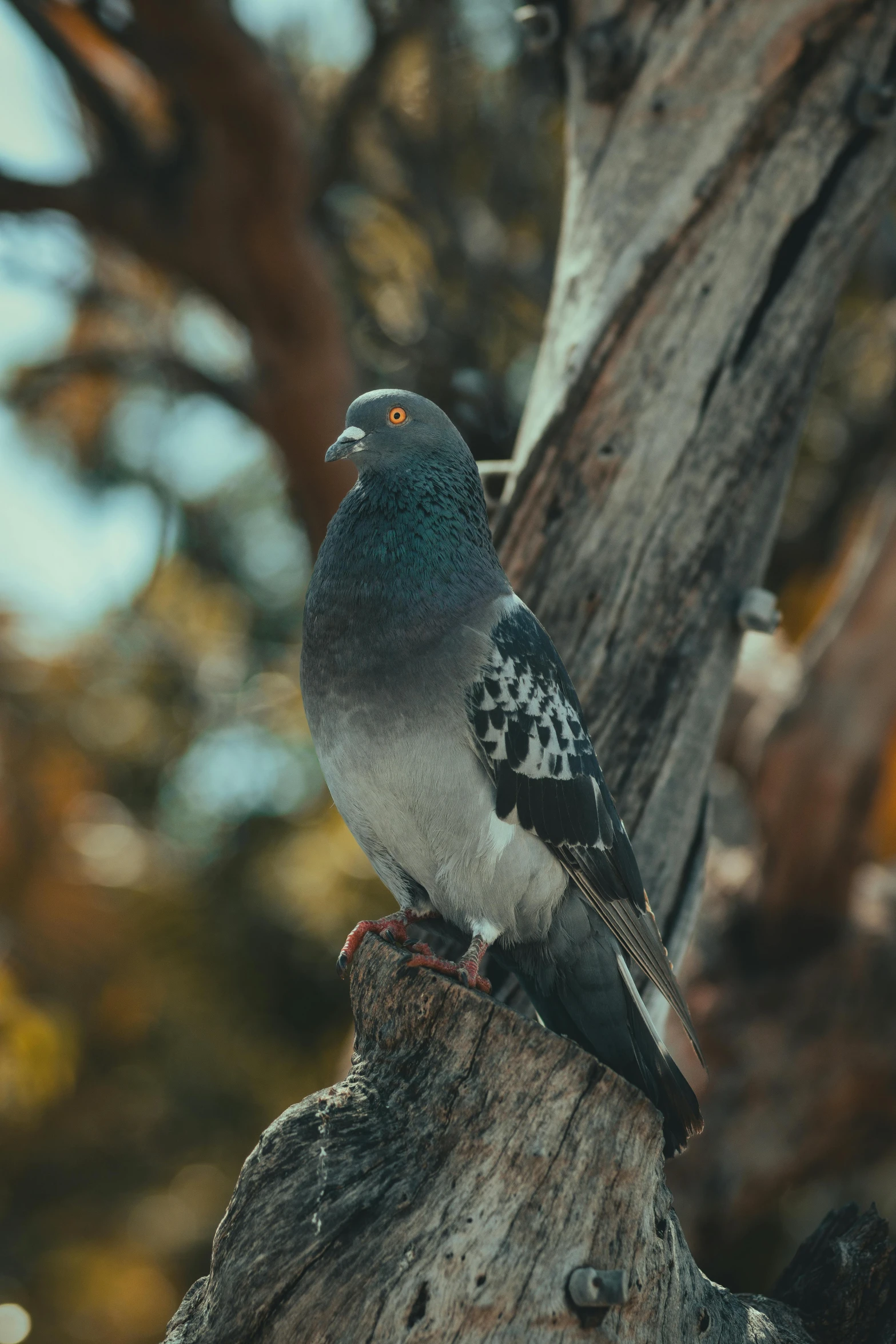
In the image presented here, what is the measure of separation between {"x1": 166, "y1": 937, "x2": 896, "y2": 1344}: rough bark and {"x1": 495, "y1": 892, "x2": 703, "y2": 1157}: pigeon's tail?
0.44 m

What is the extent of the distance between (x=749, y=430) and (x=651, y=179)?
3.10 feet

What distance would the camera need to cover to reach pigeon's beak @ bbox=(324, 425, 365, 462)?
9.98 feet

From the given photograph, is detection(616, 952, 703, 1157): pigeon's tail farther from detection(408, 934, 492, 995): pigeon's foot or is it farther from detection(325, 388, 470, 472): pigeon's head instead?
detection(325, 388, 470, 472): pigeon's head

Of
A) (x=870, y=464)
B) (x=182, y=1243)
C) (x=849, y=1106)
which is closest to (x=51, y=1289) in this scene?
(x=182, y=1243)

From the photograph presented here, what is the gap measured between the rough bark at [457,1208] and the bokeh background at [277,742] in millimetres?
3437

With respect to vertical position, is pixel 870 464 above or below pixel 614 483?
below

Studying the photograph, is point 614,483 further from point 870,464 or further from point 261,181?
point 870,464

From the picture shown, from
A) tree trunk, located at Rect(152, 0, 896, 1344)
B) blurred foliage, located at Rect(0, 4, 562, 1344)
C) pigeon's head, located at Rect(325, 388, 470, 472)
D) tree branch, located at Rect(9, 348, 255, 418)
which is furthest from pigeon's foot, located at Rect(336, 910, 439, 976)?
tree branch, located at Rect(9, 348, 255, 418)

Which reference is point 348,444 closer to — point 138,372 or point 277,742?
point 138,372

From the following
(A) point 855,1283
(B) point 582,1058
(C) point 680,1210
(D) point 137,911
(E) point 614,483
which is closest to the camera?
(B) point 582,1058

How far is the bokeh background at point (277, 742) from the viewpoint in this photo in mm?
6359

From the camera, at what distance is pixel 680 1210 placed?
6.18 m

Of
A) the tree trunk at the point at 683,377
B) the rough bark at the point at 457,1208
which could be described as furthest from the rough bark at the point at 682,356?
the rough bark at the point at 457,1208

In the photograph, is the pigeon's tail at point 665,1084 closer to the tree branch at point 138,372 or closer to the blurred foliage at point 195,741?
the blurred foliage at point 195,741
